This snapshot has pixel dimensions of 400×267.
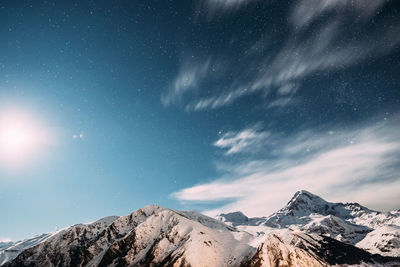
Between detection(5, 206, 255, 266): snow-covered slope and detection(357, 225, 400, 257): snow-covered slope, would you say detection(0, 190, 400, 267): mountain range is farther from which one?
detection(357, 225, 400, 257): snow-covered slope

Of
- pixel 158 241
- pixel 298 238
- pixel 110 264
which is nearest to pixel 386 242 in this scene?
pixel 298 238

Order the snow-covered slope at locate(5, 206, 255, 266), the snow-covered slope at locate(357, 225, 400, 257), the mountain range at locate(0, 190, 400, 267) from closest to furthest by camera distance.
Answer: the mountain range at locate(0, 190, 400, 267) < the snow-covered slope at locate(5, 206, 255, 266) < the snow-covered slope at locate(357, 225, 400, 257)

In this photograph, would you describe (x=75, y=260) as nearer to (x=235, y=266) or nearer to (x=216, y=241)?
(x=216, y=241)

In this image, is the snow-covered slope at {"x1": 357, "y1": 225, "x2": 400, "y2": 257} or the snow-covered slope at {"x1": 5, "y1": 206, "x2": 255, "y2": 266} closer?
the snow-covered slope at {"x1": 5, "y1": 206, "x2": 255, "y2": 266}

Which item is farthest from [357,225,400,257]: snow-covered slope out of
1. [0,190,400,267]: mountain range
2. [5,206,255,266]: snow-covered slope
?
[5,206,255,266]: snow-covered slope

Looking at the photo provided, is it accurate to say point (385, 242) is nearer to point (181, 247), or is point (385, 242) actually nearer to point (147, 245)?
point (181, 247)

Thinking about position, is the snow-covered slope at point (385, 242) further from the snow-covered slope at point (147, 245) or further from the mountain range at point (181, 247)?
the snow-covered slope at point (147, 245)

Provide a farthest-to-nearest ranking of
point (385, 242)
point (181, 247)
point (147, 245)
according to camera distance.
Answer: point (385, 242) → point (147, 245) → point (181, 247)

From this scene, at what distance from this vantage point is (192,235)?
9500 cm

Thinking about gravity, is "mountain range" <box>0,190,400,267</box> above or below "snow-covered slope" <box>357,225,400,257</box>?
above

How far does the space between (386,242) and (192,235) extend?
150 metres

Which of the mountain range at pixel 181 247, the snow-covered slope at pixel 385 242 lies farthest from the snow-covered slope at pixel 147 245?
the snow-covered slope at pixel 385 242

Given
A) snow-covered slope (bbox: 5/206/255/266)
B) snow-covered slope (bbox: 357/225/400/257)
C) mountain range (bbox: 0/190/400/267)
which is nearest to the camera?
mountain range (bbox: 0/190/400/267)

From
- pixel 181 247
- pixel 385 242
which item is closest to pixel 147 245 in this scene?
pixel 181 247
